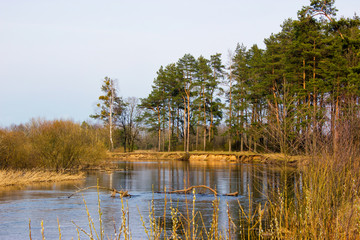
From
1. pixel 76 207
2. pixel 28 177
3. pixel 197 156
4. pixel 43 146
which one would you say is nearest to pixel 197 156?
pixel 197 156

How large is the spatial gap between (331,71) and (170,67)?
37.8m

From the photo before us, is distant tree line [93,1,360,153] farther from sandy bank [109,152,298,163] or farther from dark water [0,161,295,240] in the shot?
dark water [0,161,295,240]

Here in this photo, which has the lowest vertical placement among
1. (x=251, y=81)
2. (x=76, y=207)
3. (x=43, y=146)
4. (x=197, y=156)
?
(x=76, y=207)

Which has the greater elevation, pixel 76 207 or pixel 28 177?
pixel 28 177

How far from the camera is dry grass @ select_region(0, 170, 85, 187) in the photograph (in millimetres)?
25703

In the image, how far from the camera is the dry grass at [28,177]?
25703 mm

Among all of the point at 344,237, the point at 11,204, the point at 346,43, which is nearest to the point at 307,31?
the point at 346,43

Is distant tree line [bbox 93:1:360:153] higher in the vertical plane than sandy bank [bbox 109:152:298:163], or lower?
higher

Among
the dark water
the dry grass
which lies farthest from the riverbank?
the dark water

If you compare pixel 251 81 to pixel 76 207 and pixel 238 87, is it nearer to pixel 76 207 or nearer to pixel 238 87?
pixel 238 87

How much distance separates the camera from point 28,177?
27781 mm

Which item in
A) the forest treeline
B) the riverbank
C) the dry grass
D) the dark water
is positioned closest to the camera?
the dark water

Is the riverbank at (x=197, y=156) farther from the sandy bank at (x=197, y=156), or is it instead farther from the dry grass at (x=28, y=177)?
the dry grass at (x=28, y=177)

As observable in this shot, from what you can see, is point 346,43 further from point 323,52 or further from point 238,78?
point 238,78
